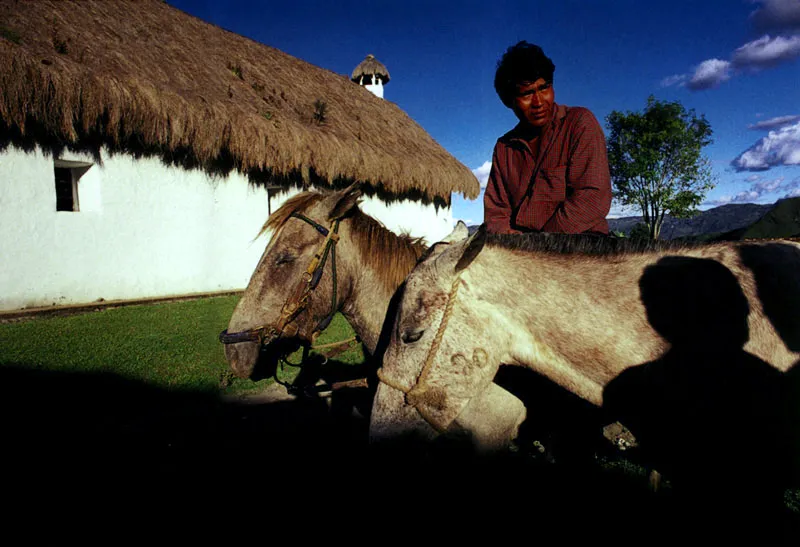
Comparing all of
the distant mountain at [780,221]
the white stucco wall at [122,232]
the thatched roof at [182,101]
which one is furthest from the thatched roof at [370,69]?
the distant mountain at [780,221]

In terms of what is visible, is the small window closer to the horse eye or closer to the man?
the horse eye

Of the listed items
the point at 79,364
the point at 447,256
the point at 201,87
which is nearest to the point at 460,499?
the point at 447,256

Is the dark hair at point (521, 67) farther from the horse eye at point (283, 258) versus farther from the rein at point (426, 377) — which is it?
the horse eye at point (283, 258)

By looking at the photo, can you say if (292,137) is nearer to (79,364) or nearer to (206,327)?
(206,327)

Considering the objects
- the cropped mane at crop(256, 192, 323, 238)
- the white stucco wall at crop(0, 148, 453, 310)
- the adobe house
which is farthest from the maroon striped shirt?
the white stucco wall at crop(0, 148, 453, 310)

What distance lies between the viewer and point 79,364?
4.73m

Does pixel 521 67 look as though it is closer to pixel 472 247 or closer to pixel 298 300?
pixel 472 247

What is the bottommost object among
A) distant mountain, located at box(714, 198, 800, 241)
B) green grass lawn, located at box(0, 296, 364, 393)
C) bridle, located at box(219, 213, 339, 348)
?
green grass lawn, located at box(0, 296, 364, 393)

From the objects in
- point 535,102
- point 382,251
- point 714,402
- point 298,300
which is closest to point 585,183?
point 535,102

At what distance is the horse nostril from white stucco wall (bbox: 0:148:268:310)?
22.7 feet

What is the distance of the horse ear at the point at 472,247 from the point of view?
4.50 feet

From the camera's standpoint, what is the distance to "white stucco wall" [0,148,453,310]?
21.4 feet

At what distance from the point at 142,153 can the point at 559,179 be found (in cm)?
859

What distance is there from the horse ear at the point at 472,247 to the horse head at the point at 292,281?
57.5 inches
